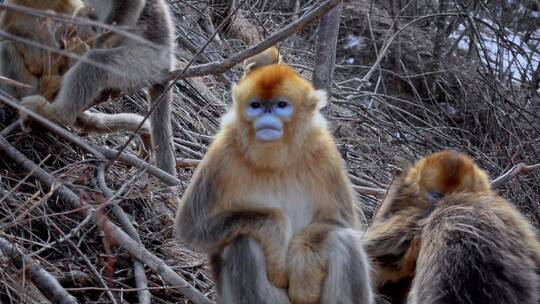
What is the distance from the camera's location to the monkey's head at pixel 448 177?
Result: 407cm

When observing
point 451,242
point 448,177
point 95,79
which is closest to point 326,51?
point 448,177

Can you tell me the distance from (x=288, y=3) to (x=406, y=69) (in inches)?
59.1

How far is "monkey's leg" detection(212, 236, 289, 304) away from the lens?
3.32 meters

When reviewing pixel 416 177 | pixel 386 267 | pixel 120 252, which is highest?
pixel 416 177

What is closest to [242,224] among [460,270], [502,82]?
[460,270]

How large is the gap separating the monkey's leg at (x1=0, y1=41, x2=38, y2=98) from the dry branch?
1.64ft

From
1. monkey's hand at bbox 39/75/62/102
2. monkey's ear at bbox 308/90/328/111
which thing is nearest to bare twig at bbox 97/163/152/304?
monkey's hand at bbox 39/75/62/102

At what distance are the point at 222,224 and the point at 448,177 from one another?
1.19 meters

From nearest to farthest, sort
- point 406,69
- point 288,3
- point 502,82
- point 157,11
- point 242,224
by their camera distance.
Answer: point 242,224 → point 157,11 → point 502,82 → point 406,69 → point 288,3

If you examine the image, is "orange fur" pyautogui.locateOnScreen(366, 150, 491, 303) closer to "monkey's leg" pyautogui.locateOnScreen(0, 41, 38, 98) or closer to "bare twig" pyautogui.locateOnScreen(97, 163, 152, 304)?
"bare twig" pyautogui.locateOnScreen(97, 163, 152, 304)

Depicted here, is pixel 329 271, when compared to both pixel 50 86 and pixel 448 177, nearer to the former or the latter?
pixel 448 177

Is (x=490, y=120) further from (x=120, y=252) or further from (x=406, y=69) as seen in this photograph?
(x=120, y=252)

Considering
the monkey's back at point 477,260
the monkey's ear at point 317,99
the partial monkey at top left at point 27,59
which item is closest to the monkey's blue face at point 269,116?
the monkey's ear at point 317,99

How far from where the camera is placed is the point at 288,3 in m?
9.50
